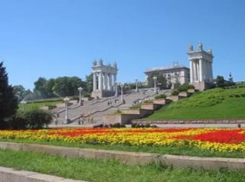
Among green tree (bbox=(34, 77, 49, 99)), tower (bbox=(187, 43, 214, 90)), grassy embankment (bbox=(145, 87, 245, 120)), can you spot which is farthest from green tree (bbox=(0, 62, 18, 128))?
green tree (bbox=(34, 77, 49, 99))

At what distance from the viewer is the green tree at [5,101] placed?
26264mm

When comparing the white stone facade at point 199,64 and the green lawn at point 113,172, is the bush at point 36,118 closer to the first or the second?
the green lawn at point 113,172

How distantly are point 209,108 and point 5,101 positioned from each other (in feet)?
69.2

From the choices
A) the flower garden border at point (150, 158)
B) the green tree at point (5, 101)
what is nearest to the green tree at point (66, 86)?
the green tree at point (5, 101)

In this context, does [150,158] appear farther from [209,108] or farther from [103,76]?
[103,76]

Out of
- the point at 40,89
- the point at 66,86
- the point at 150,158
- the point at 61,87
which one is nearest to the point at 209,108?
the point at 150,158

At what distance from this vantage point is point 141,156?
6.87 m

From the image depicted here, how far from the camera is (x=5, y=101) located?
2625 centimetres

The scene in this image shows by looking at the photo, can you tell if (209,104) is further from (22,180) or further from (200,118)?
(22,180)

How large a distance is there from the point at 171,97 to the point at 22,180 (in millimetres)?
43099

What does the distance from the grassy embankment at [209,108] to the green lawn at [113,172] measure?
25869mm

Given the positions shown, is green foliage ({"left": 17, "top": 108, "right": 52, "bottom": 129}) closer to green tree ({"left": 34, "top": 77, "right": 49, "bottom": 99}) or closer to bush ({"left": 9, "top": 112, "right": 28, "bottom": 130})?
bush ({"left": 9, "top": 112, "right": 28, "bottom": 130})

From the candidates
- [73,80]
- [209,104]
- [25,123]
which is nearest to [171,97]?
[209,104]

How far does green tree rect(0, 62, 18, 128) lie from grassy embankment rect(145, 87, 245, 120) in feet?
46.8
